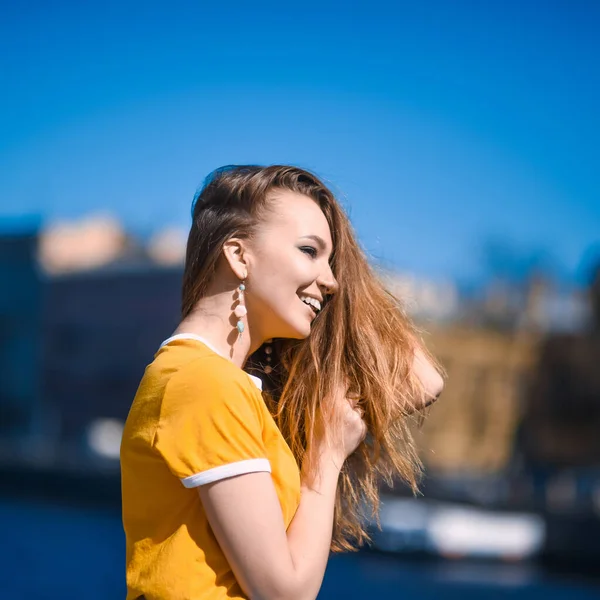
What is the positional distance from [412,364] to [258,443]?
30 cm

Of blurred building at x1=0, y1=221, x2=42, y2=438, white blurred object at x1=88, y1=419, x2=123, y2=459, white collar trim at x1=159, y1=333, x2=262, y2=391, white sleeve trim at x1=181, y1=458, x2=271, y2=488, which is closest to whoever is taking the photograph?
white sleeve trim at x1=181, y1=458, x2=271, y2=488

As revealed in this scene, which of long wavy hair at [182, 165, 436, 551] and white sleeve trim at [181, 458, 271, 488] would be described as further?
long wavy hair at [182, 165, 436, 551]

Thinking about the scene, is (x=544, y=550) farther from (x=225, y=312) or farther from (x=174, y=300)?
(x=225, y=312)

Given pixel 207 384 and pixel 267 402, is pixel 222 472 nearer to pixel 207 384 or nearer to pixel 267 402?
pixel 207 384

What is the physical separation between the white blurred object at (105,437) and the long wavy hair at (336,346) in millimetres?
26428

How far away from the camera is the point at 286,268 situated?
1.22m

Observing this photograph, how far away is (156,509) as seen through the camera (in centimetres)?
114

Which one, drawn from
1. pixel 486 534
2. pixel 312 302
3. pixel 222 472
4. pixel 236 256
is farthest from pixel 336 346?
pixel 486 534

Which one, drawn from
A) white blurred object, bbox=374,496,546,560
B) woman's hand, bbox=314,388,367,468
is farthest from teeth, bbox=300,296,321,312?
white blurred object, bbox=374,496,546,560

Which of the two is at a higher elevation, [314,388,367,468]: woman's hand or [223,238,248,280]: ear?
[223,238,248,280]: ear

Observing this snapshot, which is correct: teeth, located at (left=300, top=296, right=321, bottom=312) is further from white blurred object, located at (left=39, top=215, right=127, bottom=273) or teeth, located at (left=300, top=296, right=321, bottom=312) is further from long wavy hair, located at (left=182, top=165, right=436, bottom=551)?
white blurred object, located at (left=39, top=215, right=127, bottom=273)

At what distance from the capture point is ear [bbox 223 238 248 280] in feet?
4.00

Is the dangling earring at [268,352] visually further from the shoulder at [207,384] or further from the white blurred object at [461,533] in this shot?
the white blurred object at [461,533]

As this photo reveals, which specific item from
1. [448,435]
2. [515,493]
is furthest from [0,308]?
[515,493]
